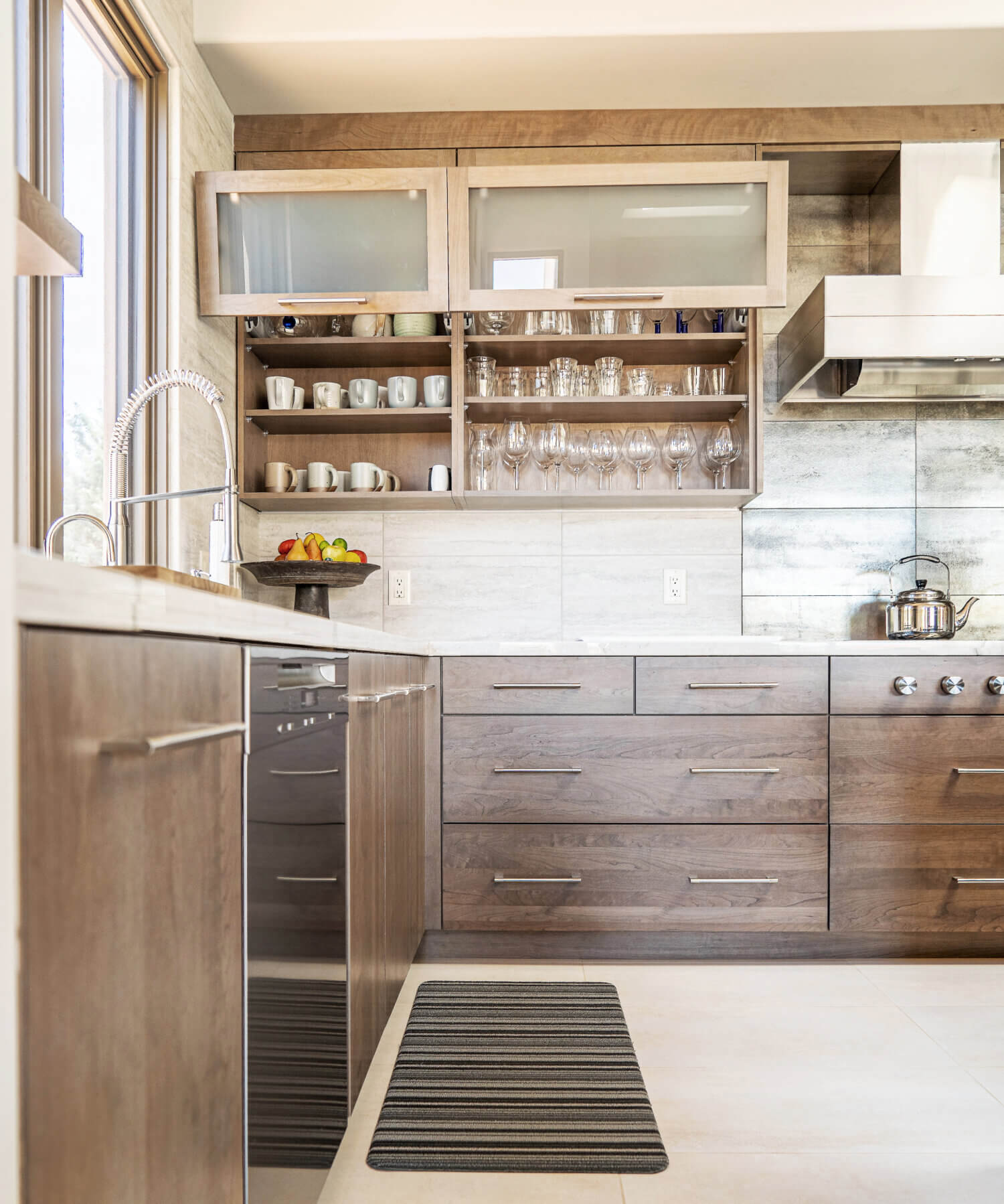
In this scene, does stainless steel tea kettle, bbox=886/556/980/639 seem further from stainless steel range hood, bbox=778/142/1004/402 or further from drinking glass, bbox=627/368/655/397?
drinking glass, bbox=627/368/655/397

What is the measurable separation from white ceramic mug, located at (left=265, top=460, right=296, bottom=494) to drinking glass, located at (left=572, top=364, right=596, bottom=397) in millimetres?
880

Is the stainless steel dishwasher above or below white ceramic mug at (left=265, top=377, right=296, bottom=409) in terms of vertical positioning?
below

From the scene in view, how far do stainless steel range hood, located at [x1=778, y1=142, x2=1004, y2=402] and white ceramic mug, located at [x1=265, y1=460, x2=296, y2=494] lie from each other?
1537 mm

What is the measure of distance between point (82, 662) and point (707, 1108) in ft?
4.93

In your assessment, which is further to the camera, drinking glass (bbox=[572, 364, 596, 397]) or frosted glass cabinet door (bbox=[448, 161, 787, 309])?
drinking glass (bbox=[572, 364, 596, 397])

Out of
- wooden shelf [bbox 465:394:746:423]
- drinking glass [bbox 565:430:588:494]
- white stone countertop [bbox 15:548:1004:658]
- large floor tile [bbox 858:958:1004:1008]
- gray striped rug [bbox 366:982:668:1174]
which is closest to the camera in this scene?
white stone countertop [bbox 15:548:1004:658]

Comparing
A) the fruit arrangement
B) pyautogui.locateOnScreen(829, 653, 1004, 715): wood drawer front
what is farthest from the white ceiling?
pyautogui.locateOnScreen(829, 653, 1004, 715): wood drawer front

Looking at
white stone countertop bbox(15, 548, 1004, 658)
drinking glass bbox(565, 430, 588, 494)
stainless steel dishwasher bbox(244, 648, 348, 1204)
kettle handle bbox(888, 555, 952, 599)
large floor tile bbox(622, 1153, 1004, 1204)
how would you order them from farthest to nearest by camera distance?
kettle handle bbox(888, 555, 952, 599) → drinking glass bbox(565, 430, 588, 494) → large floor tile bbox(622, 1153, 1004, 1204) → stainless steel dishwasher bbox(244, 648, 348, 1204) → white stone countertop bbox(15, 548, 1004, 658)

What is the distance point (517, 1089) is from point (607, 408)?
188cm

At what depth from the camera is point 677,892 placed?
8.17 ft

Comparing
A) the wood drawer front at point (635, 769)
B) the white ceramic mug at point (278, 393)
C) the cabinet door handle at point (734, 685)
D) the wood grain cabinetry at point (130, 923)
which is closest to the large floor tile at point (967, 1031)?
the wood drawer front at point (635, 769)

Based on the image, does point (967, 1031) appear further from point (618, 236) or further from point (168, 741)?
point (618, 236)

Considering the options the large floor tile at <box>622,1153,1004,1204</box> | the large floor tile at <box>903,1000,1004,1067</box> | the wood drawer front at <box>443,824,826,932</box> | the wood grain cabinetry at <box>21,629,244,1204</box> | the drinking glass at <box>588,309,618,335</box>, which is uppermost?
the drinking glass at <box>588,309,618,335</box>

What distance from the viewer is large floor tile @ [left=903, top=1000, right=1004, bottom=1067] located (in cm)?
191
